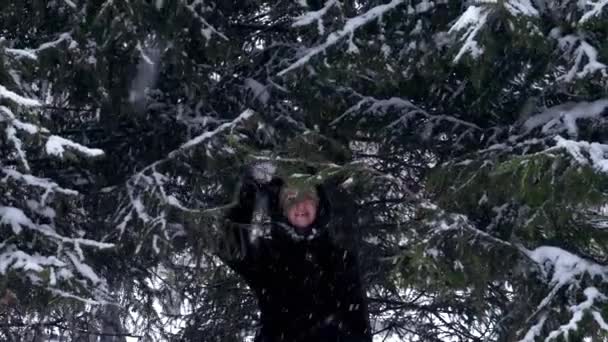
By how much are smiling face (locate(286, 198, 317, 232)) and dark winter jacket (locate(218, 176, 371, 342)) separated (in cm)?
9

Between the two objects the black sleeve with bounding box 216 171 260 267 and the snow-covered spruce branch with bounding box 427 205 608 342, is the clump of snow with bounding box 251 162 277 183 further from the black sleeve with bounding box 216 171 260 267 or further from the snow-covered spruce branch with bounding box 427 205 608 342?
the snow-covered spruce branch with bounding box 427 205 608 342

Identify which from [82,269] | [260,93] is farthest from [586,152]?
[82,269]

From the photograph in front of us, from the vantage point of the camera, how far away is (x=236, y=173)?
5.19 metres

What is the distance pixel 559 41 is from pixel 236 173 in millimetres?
2125

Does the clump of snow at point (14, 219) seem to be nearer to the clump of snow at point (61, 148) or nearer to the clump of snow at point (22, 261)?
the clump of snow at point (22, 261)

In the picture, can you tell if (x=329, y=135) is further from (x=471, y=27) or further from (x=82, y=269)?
(x=82, y=269)

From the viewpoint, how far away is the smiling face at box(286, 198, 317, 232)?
15.9 feet

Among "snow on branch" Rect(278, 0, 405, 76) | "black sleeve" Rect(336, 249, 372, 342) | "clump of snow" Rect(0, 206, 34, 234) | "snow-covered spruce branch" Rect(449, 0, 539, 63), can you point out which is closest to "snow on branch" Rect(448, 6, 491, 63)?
"snow-covered spruce branch" Rect(449, 0, 539, 63)

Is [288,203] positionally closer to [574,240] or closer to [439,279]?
[439,279]

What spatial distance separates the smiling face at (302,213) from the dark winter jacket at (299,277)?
0.09 metres

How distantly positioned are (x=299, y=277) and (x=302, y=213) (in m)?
0.46

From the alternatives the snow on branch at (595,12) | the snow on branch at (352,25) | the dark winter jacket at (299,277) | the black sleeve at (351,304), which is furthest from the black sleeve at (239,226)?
the snow on branch at (595,12)

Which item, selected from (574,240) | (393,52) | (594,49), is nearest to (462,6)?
(393,52)

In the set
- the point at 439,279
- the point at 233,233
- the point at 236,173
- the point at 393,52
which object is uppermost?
the point at 393,52
